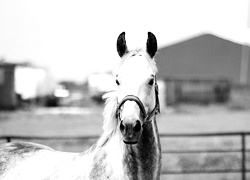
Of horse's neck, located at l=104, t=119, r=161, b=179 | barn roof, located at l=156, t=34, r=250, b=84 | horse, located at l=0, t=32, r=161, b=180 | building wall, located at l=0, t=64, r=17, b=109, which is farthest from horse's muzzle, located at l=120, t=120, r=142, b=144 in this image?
barn roof, located at l=156, t=34, r=250, b=84

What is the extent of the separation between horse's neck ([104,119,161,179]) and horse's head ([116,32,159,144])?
0.38ft

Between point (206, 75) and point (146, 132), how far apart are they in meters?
30.1

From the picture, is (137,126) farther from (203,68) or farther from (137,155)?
(203,68)

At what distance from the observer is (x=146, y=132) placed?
2.66 meters

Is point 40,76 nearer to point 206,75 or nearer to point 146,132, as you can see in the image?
point 206,75

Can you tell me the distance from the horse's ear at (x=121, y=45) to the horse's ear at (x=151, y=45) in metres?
0.17

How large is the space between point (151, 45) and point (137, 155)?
2.66 ft

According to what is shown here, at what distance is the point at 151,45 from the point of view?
279 centimetres

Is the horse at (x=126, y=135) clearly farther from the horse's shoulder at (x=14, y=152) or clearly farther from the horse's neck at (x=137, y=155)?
the horse's shoulder at (x=14, y=152)

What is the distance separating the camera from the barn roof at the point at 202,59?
31703 mm

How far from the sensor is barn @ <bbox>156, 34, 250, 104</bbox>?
30500 mm

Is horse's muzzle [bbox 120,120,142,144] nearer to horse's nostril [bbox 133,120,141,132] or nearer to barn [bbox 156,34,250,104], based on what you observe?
horse's nostril [bbox 133,120,141,132]

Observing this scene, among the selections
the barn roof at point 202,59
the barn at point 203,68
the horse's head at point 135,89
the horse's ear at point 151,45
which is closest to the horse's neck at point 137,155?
the horse's head at point 135,89

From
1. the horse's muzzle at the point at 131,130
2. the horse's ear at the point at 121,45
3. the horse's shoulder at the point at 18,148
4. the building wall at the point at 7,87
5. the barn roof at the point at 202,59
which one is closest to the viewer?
the horse's muzzle at the point at 131,130
